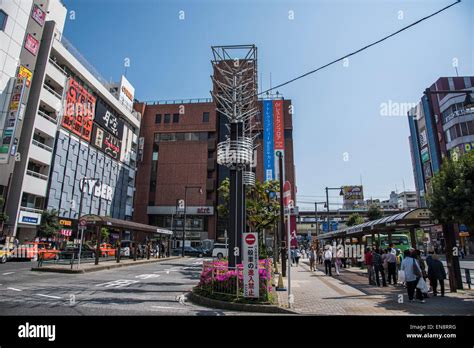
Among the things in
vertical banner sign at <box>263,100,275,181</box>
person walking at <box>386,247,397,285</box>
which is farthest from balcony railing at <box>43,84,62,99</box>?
person walking at <box>386,247,397,285</box>

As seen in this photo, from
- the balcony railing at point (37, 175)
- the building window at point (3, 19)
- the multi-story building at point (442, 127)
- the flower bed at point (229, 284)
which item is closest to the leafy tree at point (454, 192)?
the flower bed at point (229, 284)

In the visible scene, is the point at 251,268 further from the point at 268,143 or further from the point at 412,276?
the point at 268,143

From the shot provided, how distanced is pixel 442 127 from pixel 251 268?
52746mm

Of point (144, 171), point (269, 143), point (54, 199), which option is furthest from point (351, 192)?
point (54, 199)

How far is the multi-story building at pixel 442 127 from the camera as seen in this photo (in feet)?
143

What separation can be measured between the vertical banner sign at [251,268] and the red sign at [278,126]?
4058 centimetres

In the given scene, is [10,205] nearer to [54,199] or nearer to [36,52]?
[54,199]

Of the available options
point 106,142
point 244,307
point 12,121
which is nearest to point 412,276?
point 244,307

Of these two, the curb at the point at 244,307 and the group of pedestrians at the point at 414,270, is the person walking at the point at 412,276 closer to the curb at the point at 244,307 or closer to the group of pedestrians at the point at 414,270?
the group of pedestrians at the point at 414,270

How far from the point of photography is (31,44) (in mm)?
31453

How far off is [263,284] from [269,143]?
4117 centimetres

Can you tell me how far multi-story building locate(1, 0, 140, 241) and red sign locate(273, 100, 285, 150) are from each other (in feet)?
84.1

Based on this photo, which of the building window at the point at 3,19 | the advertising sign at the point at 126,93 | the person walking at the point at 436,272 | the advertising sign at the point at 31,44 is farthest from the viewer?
the advertising sign at the point at 126,93

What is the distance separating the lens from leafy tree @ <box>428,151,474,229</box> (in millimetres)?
10336
